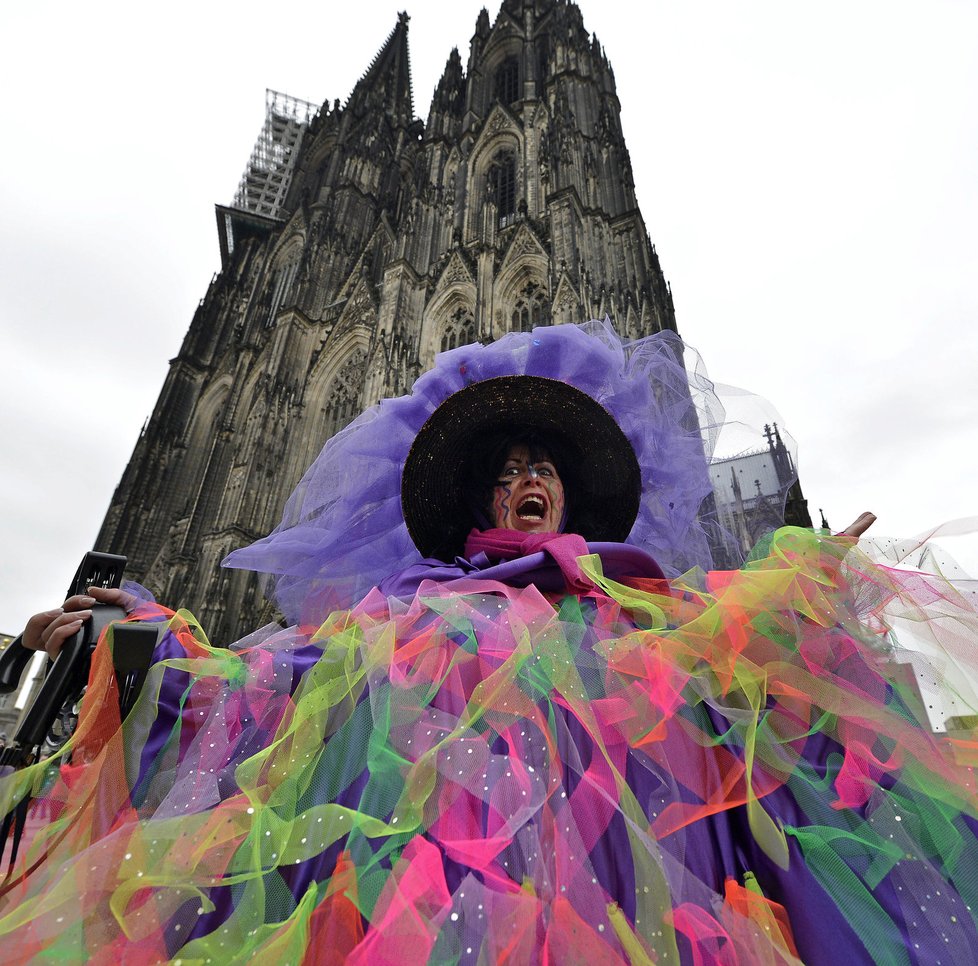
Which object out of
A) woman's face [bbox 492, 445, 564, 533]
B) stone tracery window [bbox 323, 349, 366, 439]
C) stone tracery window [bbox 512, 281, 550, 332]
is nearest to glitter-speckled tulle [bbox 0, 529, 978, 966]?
woman's face [bbox 492, 445, 564, 533]

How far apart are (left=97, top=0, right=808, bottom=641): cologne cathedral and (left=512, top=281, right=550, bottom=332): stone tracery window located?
0.15ft

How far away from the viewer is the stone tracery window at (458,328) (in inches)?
557

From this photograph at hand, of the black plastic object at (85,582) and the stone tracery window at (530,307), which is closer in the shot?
the black plastic object at (85,582)

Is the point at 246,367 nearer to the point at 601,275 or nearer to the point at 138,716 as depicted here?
the point at 601,275

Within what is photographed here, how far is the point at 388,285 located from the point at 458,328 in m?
2.56

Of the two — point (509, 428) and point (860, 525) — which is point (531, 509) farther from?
point (860, 525)

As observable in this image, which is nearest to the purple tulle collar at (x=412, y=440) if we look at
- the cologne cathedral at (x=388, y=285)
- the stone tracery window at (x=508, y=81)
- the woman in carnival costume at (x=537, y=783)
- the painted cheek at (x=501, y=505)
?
the painted cheek at (x=501, y=505)

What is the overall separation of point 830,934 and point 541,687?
634 millimetres

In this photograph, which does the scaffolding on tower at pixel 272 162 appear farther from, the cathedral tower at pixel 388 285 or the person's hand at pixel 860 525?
the person's hand at pixel 860 525

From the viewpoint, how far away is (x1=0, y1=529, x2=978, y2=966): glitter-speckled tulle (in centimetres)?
95

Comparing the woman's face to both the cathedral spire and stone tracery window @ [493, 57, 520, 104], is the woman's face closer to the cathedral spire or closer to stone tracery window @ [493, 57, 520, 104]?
stone tracery window @ [493, 57, 520, 104]

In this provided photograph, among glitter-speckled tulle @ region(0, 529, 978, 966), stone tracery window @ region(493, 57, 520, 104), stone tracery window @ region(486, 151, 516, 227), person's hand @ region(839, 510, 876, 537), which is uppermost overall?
stone tracery window @ region(493, 57, 520, 104)

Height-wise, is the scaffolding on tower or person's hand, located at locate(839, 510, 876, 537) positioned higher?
the scaffolding on tower

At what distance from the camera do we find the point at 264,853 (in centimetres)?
106
